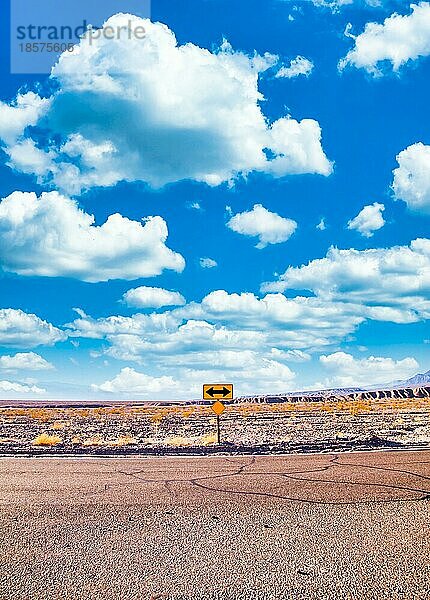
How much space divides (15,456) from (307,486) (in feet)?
38.5

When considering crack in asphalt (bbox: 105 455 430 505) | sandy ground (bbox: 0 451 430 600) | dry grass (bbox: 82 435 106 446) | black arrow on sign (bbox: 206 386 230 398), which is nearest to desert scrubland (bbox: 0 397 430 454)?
dry grass (bbox: 82 435 106 446)

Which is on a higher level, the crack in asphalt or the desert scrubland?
the crack in asphalt

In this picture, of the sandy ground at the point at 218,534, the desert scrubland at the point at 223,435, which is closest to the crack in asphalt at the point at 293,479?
the sandy ground at the point at 218,534

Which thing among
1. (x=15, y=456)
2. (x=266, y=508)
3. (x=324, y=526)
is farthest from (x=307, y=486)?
(x=15, y=456)

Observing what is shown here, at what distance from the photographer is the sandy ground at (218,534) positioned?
20.8 feet

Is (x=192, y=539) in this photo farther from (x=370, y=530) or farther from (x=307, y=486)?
(x=307, y=486)

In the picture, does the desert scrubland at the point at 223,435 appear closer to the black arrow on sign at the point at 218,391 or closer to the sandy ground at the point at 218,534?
the black arrow on sign at the point at 218,391

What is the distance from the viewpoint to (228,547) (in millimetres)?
7766

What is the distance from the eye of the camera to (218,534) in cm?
841

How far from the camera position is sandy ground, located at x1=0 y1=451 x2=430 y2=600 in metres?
6.34

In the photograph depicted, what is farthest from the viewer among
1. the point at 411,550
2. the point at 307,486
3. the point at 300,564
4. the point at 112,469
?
the point at 112,469

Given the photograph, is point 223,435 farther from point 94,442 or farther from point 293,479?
point 293,479

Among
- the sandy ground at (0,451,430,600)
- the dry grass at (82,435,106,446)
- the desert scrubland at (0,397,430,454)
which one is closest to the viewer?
the sandy ground at (0,451,430,600)

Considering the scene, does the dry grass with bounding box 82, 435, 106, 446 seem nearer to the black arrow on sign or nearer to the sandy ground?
the black arrow on sign
